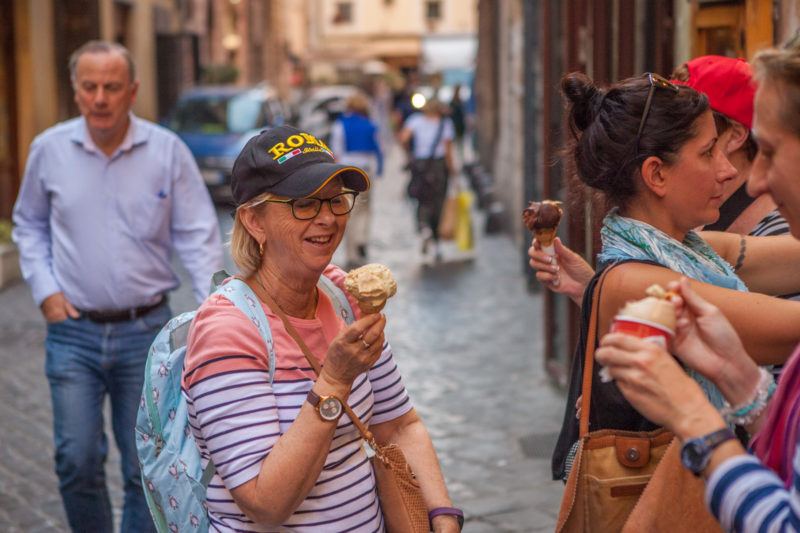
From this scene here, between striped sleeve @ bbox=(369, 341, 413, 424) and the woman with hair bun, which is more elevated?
the woman with hair bun

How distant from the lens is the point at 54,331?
4.29 metres

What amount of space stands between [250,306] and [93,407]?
1959 mm

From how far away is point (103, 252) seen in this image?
171 inches

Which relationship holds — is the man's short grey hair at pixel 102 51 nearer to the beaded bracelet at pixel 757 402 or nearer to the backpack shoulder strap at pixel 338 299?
the backpack shoulder strap at pixel 338 299

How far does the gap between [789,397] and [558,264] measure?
1.22m

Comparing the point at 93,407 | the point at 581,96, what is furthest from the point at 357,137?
the point at 581,96

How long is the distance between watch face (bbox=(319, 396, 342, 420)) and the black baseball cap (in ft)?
1.61

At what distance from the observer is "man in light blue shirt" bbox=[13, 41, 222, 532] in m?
4.15

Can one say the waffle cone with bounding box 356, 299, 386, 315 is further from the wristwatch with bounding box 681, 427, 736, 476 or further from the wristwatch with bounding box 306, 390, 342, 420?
the wristwatch with bounding box 681, 427, 736, 476

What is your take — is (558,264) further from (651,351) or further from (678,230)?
(651,351)

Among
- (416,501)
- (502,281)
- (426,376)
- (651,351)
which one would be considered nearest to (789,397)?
(651,351)

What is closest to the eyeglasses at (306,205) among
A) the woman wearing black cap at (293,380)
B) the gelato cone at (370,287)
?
the woman wearing black cap at (293,380)

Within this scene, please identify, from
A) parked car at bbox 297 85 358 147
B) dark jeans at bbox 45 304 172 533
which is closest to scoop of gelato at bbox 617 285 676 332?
dark jeans at bbox 45 304 172 533

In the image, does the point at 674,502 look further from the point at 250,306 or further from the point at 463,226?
the point at 463,226
